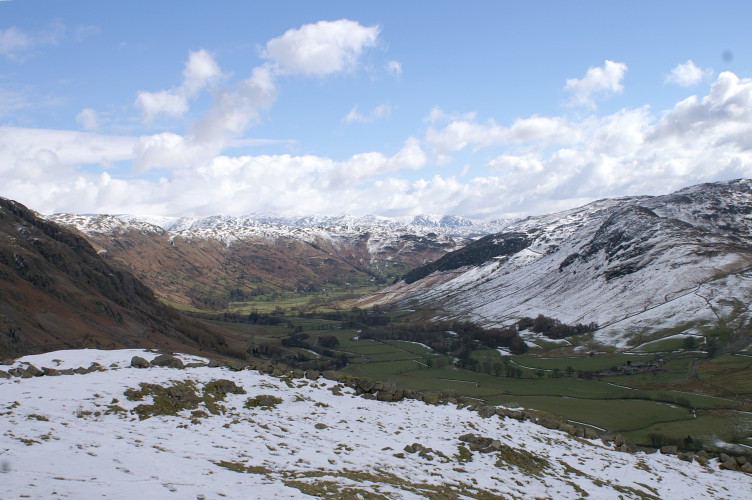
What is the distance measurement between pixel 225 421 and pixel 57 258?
152 meters

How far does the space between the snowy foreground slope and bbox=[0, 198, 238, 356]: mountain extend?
62091 mm

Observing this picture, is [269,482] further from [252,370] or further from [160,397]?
[252,370]

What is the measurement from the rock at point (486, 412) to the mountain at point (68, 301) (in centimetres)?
7335

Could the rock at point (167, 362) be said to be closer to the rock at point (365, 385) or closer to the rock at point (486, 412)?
the rock at point (365, 385)

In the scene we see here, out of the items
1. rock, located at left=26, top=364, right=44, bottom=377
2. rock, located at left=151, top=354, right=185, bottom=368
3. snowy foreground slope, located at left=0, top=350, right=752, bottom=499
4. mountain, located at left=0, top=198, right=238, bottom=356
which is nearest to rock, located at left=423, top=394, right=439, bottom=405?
snowy foreground slope, located at left=0, top=350, right=752, bottom=499

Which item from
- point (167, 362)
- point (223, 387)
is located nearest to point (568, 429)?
point (223, 387)

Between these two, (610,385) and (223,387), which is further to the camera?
(610,385)

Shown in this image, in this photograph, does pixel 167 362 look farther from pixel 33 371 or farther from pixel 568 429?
pixel 568 429

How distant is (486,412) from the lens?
139 ft

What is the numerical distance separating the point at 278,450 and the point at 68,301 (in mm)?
128877

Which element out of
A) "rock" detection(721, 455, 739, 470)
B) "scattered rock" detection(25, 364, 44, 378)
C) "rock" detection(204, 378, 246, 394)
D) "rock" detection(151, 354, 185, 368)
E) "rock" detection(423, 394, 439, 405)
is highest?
"scattered rock" detection(25, 364, 44, 378)

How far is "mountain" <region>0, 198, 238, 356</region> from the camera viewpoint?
101375 mm

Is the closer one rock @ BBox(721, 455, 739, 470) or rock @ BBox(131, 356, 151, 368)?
rock @ BBox(131, 356, 151, 368)

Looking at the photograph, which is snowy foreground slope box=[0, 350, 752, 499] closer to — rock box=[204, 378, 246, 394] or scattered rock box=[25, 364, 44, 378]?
rock box=[204, 378, 246, 394]
